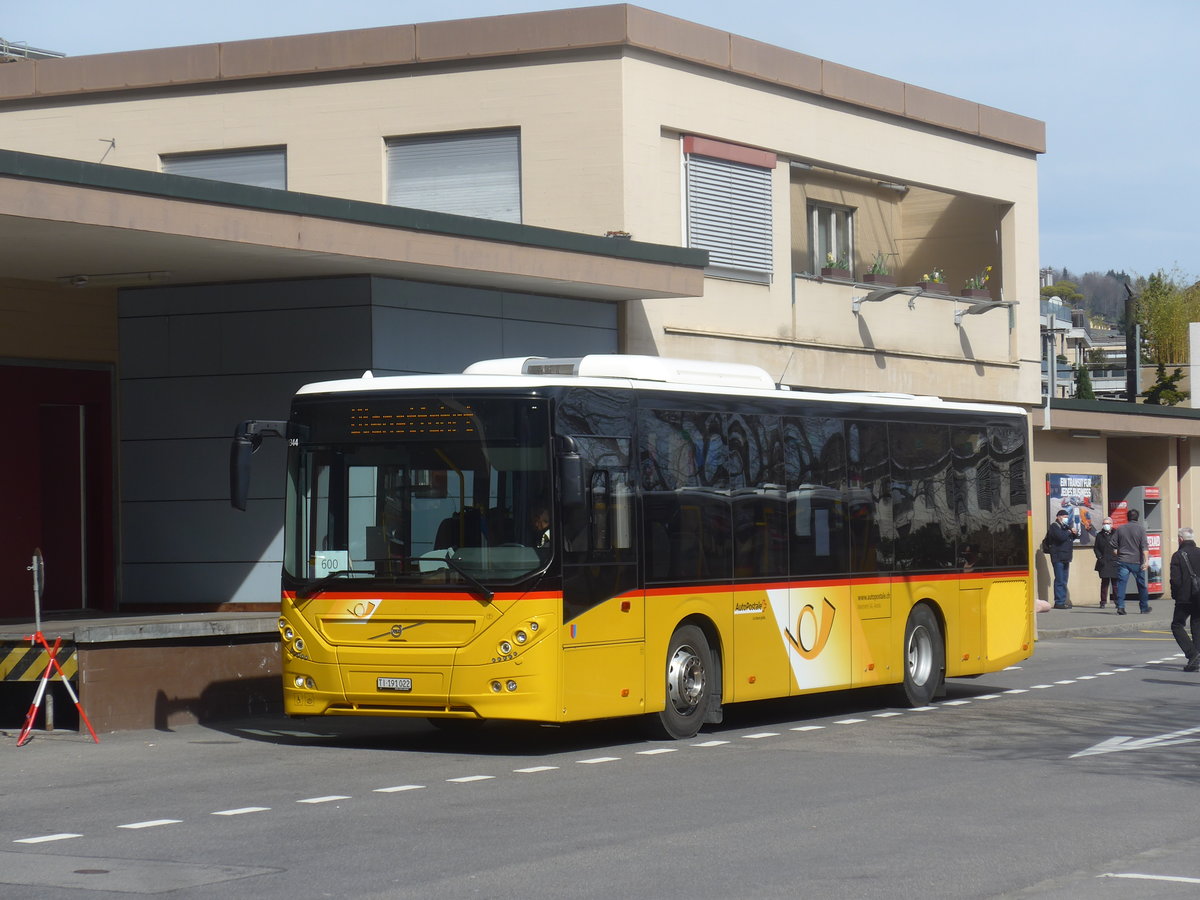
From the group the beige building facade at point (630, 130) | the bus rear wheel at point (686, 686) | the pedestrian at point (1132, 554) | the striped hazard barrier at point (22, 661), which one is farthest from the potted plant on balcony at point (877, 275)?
the striped hazard barrier at point (22, 661)

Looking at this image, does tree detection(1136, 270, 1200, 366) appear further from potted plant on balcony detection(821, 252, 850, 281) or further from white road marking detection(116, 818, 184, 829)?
white road marking detection(116, 818, 184, 829)

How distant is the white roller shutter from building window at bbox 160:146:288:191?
5.77m

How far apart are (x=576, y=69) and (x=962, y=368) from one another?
10133 millimetres

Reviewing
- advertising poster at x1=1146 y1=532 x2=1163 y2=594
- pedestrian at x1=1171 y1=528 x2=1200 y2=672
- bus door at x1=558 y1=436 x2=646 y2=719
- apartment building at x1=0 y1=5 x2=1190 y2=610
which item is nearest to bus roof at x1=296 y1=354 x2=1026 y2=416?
bus door at x1=558 y1=436 x2=646 y2=719

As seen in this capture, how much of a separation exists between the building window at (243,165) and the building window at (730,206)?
5.73 metres

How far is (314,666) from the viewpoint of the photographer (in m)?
14.0

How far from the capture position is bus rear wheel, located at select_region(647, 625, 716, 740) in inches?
578

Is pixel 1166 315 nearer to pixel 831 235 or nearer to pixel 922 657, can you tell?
pixel 831 235

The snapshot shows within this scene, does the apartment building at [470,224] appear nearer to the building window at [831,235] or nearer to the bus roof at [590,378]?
the building window at [831,235]

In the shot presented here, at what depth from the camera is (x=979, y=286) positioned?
31.3 metres

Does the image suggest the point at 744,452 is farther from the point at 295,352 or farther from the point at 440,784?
the point at 295,352

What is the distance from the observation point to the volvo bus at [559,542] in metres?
13.5

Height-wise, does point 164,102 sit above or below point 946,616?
above

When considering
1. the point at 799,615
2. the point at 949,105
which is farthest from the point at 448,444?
the point at 949,105
